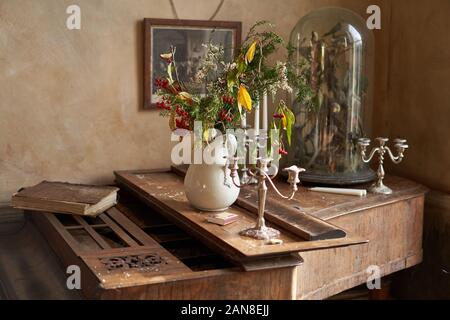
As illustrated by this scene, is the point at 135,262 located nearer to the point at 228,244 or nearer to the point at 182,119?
the point at 228,244

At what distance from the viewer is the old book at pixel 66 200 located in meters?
2.56

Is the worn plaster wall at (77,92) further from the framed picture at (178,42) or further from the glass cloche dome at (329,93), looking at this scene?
the glass cloche dome at (329,93)

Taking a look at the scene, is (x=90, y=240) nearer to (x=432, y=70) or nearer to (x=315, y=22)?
(x=315, y=22)

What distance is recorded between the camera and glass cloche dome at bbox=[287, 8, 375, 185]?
3061 millimetres

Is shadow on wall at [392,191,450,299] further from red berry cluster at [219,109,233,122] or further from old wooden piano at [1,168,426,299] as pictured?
red berry cluster at [219,109,233,122]

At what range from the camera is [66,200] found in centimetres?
259

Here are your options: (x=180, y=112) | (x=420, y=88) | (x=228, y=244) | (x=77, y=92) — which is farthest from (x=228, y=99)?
(x=420, y=88)

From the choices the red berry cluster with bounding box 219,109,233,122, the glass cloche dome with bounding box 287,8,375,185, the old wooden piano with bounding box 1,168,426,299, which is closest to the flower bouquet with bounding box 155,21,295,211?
the red berry cluster with bounding box 219,109,233,122

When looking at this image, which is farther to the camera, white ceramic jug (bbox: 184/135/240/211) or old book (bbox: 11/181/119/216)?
old book (bbox: 11/181/119/216)

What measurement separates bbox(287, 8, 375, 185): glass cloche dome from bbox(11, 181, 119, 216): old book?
963mm

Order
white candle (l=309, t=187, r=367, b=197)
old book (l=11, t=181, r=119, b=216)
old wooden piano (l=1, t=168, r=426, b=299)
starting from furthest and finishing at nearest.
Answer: white candle (l=309, t=187, r=367, b=197) < old book (l=11, t=181, r=119, b=216) < old wooden piano (l=1, t=168, r=426, b=299)

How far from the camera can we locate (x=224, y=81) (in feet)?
7.62

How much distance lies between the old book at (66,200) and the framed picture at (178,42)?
65cm

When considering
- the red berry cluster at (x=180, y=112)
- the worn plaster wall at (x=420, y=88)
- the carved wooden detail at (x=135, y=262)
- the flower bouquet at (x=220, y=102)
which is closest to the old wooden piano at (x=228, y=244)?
the carved wooden detail at (x=135, y=262)
